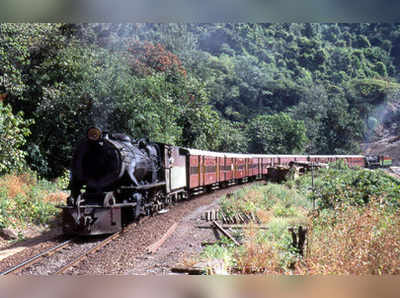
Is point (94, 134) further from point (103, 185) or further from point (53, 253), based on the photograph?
point (53, 253)

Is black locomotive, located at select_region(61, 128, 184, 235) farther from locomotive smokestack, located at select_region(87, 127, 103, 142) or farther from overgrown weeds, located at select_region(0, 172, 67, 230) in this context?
overgrown weeds, located at select_region(0, 172, 67, 230)

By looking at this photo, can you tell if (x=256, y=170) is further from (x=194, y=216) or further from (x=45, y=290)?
(x=45, y=290)

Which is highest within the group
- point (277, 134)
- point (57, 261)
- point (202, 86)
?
point (202, 86)

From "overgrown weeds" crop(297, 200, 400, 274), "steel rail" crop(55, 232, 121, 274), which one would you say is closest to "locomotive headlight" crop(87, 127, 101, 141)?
"steel rail" crop(55, 232, 121, 274)

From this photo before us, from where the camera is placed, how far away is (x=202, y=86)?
20438 millimetres

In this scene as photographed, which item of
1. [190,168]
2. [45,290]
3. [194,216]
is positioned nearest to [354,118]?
[194,216]

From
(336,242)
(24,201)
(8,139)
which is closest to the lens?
(336,242)

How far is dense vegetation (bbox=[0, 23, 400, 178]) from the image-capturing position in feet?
30.5

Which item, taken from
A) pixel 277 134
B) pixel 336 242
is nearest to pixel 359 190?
pixel 336 242

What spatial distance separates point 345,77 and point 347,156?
7.97 ft

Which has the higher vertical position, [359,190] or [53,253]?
[359,190]

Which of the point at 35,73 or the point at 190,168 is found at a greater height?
the point at 35,73

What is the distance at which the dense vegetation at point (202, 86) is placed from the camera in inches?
366

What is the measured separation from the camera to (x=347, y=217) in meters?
5.71
